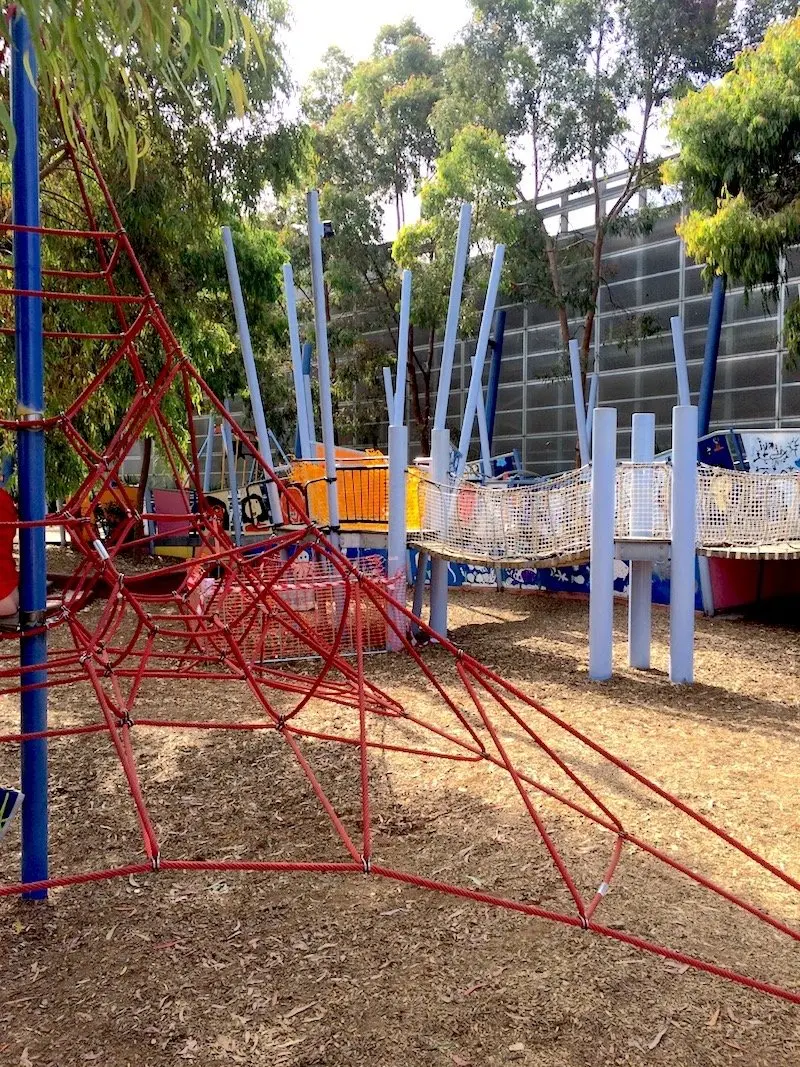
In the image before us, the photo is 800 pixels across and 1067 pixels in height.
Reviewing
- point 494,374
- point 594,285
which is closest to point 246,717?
point 494,374

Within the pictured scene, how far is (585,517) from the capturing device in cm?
585

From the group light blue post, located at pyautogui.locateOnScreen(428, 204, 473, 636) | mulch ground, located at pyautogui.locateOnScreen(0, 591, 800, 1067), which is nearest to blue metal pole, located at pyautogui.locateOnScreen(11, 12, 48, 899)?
mulch ground, located at pyautogui.locateOnScreen(0, 591, 800, 1067)

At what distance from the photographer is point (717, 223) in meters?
8.21

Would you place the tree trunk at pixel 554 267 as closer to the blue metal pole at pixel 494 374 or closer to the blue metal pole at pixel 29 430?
the blue metal pole at pixel 494 374

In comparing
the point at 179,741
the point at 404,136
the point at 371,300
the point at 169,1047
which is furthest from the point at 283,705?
the point at 404,136

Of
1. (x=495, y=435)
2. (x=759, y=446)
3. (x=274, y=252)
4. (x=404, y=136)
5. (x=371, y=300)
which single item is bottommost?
(x=759, y=446)

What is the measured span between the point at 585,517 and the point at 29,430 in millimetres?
4054

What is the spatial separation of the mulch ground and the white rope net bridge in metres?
1.54

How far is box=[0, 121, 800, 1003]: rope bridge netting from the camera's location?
7.47 ft

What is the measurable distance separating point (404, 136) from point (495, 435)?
229 inches

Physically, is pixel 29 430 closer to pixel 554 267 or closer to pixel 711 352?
pixel 711 352

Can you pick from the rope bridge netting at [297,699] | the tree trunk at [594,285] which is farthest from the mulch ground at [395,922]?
the tree trunk at [594,285]

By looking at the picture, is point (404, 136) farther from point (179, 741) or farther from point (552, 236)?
point (179, 741)

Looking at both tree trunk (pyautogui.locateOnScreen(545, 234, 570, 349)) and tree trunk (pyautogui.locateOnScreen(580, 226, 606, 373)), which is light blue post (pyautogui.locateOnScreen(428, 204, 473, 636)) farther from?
tree trunk (pyautogui.locateOnScreen(545, 234, 570, 349))
